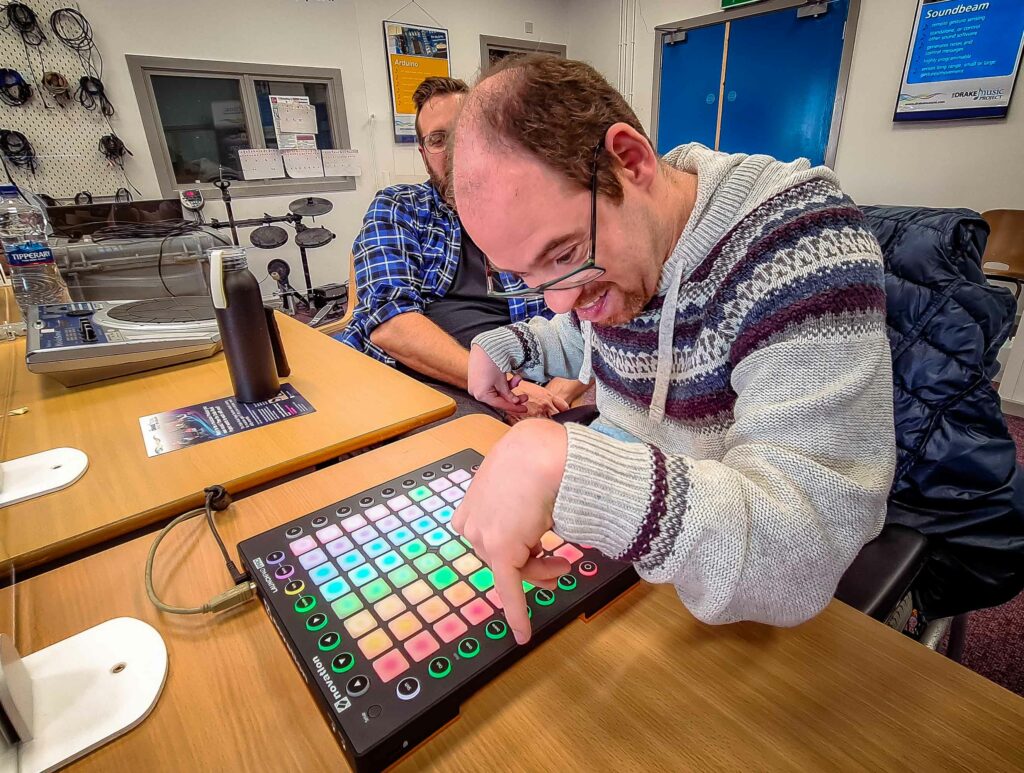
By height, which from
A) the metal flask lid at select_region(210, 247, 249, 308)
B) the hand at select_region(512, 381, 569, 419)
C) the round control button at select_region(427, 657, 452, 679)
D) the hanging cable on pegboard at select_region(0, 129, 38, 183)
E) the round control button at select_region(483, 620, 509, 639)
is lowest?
the hand at select_region(512, 381, 569, 419)

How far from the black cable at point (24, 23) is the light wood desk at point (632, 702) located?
385 cm

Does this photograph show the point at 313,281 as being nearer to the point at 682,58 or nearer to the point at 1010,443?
the point at 682,58

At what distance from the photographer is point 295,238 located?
12.9ft

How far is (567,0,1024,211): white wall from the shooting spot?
2.68 metres

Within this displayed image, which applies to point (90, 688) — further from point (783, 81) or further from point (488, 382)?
point (783, 81)

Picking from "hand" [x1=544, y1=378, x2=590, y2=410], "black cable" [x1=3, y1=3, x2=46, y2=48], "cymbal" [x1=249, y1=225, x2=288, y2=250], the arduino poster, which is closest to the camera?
the arduino poster

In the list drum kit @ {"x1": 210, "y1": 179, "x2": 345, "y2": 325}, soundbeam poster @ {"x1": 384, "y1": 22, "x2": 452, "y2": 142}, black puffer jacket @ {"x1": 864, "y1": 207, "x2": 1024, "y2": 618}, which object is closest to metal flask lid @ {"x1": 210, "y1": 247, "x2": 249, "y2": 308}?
black puffer jacket @ {"x1": 864, "y1": 207, "x2": 1024, "y2": 618}

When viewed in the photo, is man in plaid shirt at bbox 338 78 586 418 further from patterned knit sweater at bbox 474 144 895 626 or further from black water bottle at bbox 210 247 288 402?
patterned knit sweater at bbox 474 144 895 626

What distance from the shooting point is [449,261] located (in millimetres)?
1626

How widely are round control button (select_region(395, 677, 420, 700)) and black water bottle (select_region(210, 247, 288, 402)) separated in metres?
0.64

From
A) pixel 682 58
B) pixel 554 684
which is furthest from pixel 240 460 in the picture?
pixel 682 58

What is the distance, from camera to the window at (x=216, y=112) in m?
3.38

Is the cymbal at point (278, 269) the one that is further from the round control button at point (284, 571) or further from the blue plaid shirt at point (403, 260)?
the round control button at point (284, 571)

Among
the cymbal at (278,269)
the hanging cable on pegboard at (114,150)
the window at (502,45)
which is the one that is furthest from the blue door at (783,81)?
the hanging cable on pegboard at (114,150)
